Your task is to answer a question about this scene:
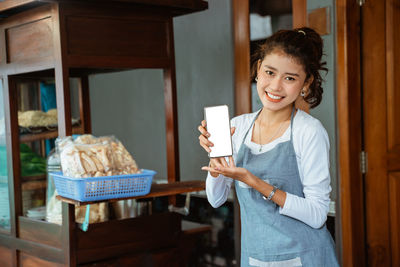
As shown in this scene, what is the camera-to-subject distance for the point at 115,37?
246 centimetres

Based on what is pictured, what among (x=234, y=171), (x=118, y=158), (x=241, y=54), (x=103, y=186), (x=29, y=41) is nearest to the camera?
(x=234, y=171)

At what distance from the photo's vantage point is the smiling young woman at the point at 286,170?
153 centimetres

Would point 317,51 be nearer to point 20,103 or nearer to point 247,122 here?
point 247,122

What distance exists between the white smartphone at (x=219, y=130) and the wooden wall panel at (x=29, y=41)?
1.17 meters

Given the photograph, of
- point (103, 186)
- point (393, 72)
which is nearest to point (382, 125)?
point (393, 72)

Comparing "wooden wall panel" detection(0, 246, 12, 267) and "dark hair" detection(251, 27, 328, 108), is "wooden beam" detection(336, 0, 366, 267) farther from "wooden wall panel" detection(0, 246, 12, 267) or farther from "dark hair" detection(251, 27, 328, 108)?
"wooden wall panel" detection(0, 246, 12, 267)

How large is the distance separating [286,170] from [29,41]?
1565mm

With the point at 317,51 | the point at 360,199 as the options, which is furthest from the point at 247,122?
the point at 360,199

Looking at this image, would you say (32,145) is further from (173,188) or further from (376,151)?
(376,151)

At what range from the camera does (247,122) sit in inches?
68.7

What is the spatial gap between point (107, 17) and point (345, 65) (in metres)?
1.32

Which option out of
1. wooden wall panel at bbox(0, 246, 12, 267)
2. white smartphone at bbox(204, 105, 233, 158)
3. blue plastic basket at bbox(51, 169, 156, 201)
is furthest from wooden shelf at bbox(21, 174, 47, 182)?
white smartphone at bbox(204, 105, 233, 158)

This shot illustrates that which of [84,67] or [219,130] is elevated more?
[84,67]

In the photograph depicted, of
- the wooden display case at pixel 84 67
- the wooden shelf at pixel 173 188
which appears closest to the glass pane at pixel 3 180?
the wooden display case at pixel 84 67
